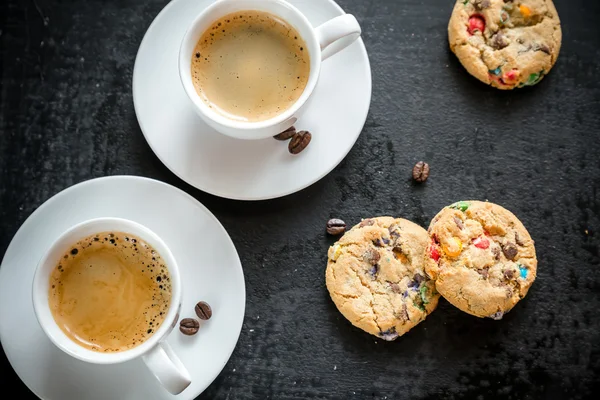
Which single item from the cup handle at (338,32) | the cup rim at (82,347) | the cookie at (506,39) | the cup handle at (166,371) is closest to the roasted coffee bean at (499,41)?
the cookie at (506,39)

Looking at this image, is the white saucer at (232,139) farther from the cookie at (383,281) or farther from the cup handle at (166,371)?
the cup handle at (166,371)

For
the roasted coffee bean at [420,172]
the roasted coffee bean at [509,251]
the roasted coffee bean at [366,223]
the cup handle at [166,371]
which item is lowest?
the roasted coffee bean at [509,251]

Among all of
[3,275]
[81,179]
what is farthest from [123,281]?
[81,179]

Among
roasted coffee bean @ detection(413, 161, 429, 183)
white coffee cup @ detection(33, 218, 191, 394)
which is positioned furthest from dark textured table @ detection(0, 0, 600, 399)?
white coffee cup @ detection(33, 218, 191, 394)

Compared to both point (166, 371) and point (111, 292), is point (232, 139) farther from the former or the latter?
point (166, 371)

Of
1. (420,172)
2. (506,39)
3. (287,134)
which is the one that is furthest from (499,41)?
(287,134)

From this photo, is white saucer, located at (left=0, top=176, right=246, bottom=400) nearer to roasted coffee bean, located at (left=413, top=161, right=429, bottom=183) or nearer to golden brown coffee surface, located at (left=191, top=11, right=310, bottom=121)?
golden brown coffee surface, located at (left=191, top=11, right=310, bottom=121)

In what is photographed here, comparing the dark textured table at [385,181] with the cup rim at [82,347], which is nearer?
Result: the cup rim at [82,347]
